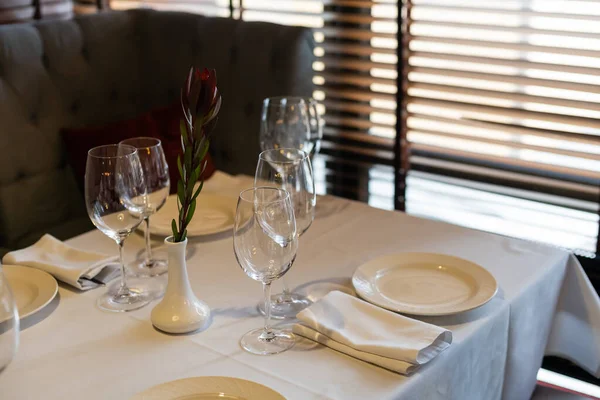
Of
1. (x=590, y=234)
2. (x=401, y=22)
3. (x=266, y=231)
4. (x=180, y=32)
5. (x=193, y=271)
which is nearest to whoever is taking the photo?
(x=266, y=231)

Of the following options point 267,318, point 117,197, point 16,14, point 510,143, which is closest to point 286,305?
point 267,318

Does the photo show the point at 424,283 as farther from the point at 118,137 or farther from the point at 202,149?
the point at 118,137

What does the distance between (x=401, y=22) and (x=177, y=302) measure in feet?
4.64

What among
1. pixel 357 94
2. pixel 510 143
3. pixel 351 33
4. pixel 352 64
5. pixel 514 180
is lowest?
pixel 514 180

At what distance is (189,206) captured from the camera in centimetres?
108

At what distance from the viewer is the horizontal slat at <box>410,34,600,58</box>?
189 centimetres

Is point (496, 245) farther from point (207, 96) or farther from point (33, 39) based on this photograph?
point (33, 39)

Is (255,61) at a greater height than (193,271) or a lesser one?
greater

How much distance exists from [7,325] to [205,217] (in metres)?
0.74

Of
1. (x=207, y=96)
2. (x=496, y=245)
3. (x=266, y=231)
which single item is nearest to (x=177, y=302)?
(x=266, y=231)

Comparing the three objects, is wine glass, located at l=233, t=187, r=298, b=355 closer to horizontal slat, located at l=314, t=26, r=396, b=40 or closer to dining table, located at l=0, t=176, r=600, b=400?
dining table, located at l=0, t=176, r=600, b=400

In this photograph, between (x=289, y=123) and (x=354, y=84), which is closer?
(x=289, y=123)

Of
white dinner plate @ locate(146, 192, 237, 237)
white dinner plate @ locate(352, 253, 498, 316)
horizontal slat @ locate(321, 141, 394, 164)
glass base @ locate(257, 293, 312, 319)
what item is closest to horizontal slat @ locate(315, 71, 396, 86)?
horizontal slat @ locate(321, 141, 394, 164)

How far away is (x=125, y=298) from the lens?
3.87ft
